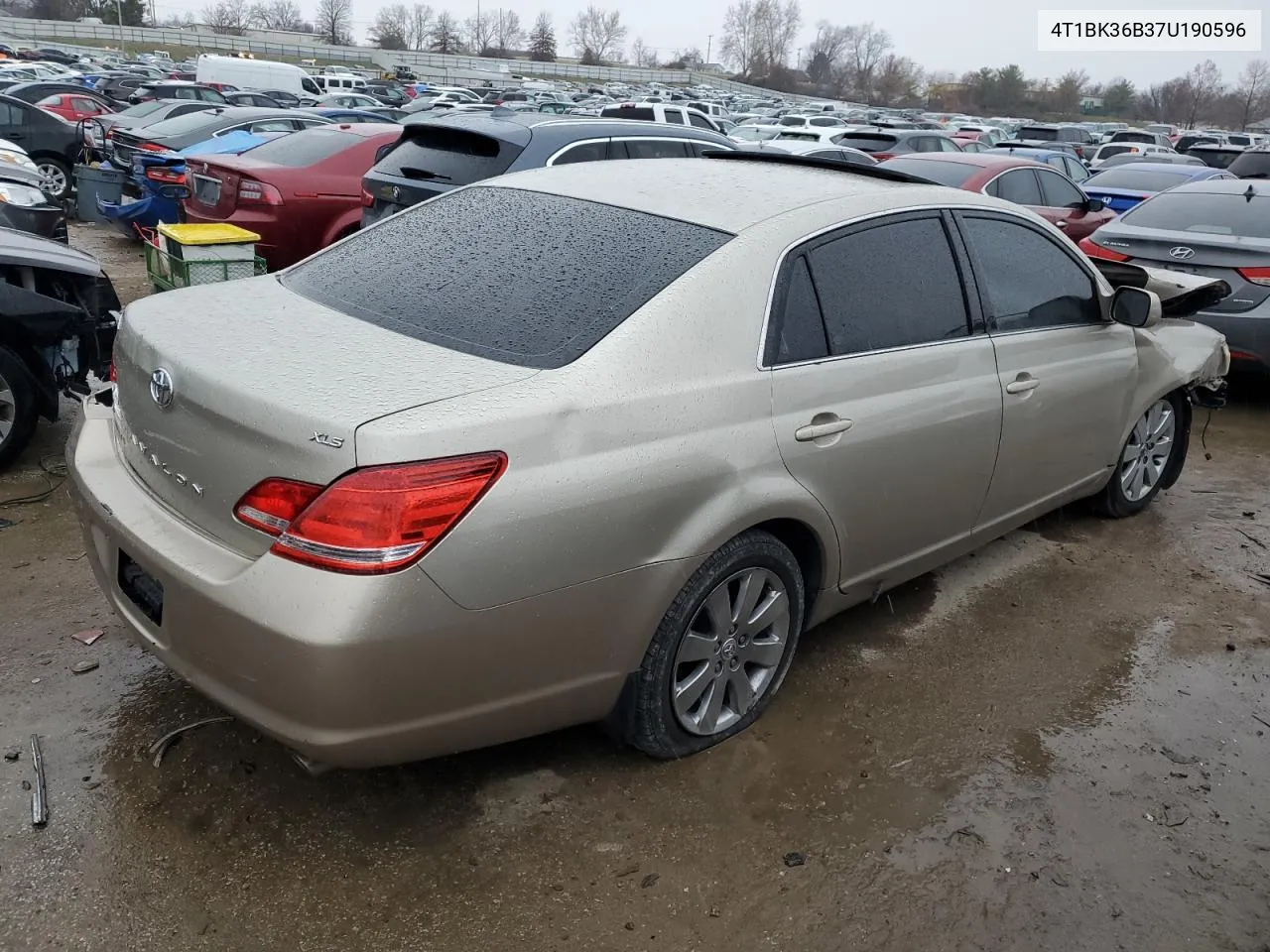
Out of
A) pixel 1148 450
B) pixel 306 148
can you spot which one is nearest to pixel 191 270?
pixel 306 148

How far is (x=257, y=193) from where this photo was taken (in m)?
8.14

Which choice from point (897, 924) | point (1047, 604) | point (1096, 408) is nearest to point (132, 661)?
point (897, 924)

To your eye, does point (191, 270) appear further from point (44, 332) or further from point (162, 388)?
point (162, 388)

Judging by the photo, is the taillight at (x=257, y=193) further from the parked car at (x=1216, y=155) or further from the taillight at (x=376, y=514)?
the parked car at (x=1216, y=155)

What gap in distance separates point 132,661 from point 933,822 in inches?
101

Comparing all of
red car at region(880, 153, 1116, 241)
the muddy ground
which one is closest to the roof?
the muddy ground

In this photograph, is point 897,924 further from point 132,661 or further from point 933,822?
point 132,661

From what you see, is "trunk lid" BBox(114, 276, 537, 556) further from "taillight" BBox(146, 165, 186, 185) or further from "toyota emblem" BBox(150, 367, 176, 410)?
"taillight" BBox(146, 165, 186, 185)

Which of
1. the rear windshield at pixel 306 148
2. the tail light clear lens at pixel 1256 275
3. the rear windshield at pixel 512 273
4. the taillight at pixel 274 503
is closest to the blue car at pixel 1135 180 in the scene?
the tail light clear lens at pixel 1256 275

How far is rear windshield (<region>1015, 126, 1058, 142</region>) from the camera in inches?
1166

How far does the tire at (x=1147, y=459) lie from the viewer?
5056 mm

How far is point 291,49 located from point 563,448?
8879 cm

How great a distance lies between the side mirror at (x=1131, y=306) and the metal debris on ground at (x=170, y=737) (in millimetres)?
3740

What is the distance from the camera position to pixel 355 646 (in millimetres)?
2230
